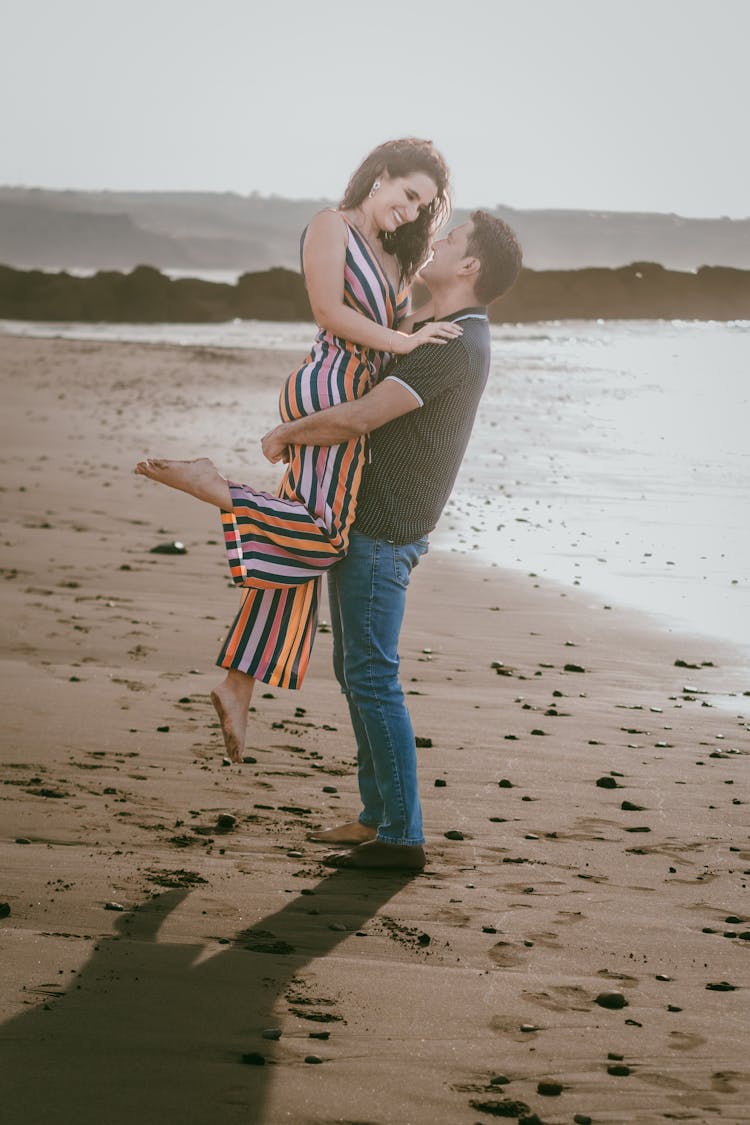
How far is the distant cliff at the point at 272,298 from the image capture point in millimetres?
56438

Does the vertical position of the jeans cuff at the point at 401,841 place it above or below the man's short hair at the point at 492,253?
below

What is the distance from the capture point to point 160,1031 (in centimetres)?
310

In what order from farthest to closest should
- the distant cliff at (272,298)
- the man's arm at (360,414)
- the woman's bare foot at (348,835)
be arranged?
the distant cliff at (272,298) < the woman's bare foot at (348,835) < the man's arm at (360,414)

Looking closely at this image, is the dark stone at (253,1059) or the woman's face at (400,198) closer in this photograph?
the dark stone at (253,1059)

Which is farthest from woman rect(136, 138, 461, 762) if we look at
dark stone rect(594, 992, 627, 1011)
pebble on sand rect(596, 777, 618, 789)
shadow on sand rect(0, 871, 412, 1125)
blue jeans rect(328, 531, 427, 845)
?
pebble on sand rect(596, 777, 618, 789)

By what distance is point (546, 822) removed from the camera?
15.8ft

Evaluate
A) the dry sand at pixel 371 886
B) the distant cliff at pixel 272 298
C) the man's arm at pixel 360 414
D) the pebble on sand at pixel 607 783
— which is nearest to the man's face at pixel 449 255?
the man's arm at pixel 360 414

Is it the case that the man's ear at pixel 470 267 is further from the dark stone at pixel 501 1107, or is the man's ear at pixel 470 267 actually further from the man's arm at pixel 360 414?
the dark stone at pixel 501 1107

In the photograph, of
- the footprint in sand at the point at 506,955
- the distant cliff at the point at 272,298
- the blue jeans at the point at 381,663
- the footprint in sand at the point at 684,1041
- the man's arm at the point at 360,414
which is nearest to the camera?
the footprint in sand at the point at 684,1041

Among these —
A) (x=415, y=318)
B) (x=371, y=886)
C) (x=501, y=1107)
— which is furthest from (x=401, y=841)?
(x=415, y=318)

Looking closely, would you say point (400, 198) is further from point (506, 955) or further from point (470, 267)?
point (506, 955)

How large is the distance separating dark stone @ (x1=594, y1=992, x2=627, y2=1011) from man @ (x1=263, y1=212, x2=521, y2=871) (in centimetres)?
99

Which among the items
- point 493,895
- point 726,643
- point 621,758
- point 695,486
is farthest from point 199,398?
point 493,895

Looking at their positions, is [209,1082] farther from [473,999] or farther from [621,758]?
[621,758]
